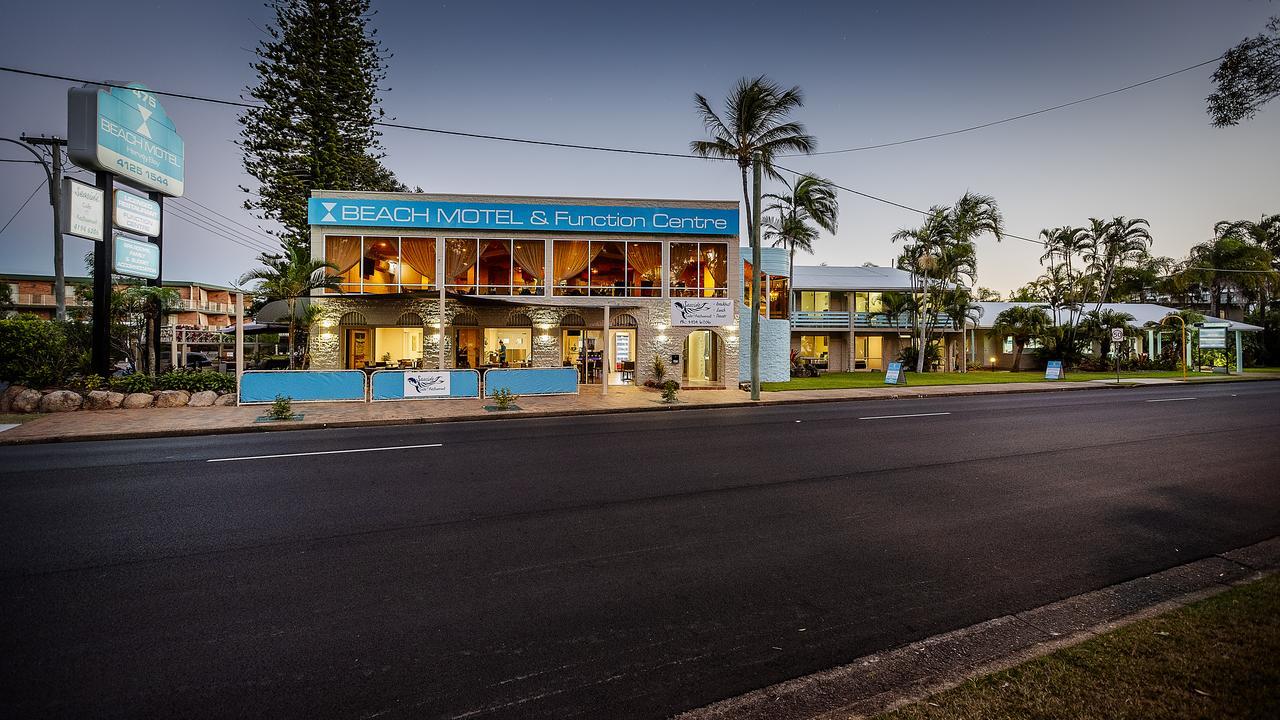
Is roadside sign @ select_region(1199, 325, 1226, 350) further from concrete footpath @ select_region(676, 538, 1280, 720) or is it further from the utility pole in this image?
the utility pole

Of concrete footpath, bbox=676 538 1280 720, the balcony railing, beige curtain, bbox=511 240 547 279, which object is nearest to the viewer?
concrete footpath, bbox=676 538 1280 720

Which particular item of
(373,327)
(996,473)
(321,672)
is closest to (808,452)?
(996,473)

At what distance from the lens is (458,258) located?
22359 mm

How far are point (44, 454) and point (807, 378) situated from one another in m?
26.8

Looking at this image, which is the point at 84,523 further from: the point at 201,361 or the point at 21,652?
the point at 201,361

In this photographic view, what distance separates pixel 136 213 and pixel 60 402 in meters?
5.97

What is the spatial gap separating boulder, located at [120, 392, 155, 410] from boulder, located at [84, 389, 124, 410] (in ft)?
0.42

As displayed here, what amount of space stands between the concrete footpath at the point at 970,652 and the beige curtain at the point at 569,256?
67.4 feet

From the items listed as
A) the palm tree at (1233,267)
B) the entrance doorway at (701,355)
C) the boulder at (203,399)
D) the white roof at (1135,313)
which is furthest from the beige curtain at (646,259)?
the palm tree at (1233,267)

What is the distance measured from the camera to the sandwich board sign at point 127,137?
14.3 m

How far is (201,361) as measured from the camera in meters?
32.1

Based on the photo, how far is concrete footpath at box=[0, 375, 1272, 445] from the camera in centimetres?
1096

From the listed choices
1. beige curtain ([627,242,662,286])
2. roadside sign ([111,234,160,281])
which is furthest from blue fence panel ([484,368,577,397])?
roadside sign ([111,234,160,281])

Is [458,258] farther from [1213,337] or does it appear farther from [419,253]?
[1213,337]
